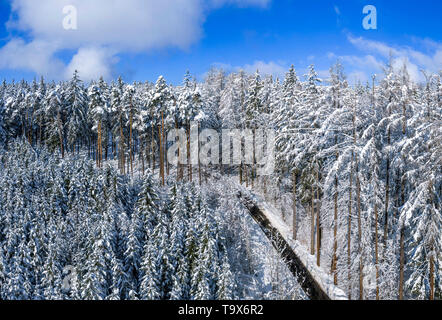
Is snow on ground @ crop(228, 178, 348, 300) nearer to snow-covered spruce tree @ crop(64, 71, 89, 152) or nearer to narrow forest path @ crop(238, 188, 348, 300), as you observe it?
narrow forest path @ crop(238, 188, 348, 300)

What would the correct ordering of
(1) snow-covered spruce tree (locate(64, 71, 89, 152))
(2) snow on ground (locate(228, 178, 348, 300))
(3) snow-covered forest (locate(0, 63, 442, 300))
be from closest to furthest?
(3) snow-covered forest (locate(0, 63, 442, 300)), (2) snow on ground (locate(228, 178, 348, 300)), (1) snow-covered spruce tree (locate(64, 71, 89, 152))

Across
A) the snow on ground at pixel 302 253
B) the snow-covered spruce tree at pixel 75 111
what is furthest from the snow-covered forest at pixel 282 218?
the snow-covered spruce tree at pixel 75 111

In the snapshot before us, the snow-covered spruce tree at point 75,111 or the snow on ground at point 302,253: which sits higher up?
the snow-covered spruce tree at point 75,111

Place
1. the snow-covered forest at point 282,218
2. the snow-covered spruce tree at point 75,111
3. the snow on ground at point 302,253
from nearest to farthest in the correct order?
the snow-covered forest at point 282,218
the snow on ground at point 302,253
the snow-covered spruce tree at point 75,111

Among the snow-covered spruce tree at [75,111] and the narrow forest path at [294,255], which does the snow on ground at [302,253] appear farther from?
the snow-covered spruce tree at [75,111]

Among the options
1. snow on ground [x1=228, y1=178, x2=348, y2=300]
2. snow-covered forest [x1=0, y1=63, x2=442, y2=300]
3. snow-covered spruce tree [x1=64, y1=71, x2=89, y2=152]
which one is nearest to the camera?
snow-covered forest [x1=0, y1=63, x2=442, y2=300]

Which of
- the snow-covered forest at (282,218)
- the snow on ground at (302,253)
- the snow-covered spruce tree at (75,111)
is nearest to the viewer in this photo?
the snow-covered forest at (282,218)

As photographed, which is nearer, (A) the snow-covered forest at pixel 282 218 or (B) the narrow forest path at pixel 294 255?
(A) the snow-covered forest at pixel 282 218

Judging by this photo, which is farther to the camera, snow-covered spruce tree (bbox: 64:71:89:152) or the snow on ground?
snow-covered spruce tree (bbox: 64:71:89:152)

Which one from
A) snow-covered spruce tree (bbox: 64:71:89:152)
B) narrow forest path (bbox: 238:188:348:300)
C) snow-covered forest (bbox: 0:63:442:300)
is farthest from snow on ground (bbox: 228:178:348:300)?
snow-covered spruce tree (bbox: 64:71:89:152)

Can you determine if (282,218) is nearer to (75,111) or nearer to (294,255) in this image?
(294,255)

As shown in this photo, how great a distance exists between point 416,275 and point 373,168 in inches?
298

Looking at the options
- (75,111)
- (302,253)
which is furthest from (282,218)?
(75,111)
